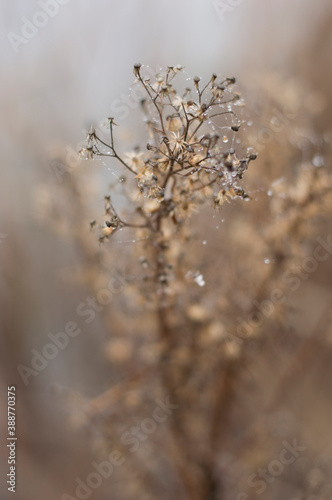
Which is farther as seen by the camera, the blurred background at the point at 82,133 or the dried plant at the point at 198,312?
the blurred background at the point at 82,133

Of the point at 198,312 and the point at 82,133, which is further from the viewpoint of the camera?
the point at 82,133

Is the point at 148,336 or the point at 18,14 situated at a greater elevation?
the point at 18,14

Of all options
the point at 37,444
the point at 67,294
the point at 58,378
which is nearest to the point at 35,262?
the point at 67,294

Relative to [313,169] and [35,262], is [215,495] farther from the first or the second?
[35,262]

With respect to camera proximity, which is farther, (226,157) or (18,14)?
(18,14)

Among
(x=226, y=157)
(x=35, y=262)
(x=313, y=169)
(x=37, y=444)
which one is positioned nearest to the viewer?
(x=226, y=157)

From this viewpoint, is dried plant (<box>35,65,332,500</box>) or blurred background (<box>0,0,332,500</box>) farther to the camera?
blurred background (<box>0,0,332,500</box>)

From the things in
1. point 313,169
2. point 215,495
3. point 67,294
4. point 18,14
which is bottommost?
point 215,495

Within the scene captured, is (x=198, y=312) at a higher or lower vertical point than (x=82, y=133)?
lower
